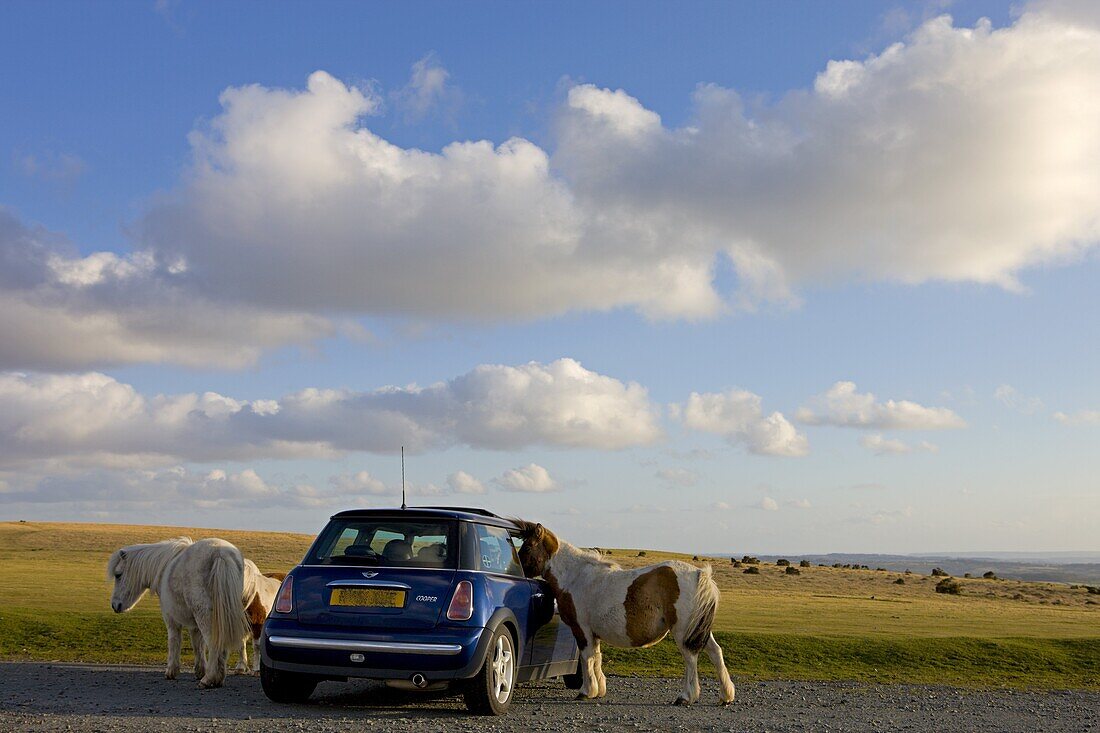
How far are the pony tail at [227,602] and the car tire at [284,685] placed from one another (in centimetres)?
195

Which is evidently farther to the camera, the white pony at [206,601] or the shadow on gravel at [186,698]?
the white pony at [206,601]

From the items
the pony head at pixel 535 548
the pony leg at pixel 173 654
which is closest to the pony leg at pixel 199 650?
the pony leg at pixel 173 654

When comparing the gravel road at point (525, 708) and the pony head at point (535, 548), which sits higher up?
the pony head at point (535, 548)

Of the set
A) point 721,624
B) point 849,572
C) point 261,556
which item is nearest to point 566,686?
point 721,624

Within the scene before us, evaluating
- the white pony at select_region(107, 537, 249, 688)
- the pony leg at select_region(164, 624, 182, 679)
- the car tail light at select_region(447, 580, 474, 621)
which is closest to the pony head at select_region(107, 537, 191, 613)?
the white pony at select_region(107, 537, 249, 688)

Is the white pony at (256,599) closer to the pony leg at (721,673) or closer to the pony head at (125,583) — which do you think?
the pony head at (125,583)

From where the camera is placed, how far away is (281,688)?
1131 centimetres

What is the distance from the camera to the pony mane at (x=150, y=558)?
14.9 metres

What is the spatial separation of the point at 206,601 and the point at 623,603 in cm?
553

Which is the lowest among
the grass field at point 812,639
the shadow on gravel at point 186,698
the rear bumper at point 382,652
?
the grass field at point 812,639

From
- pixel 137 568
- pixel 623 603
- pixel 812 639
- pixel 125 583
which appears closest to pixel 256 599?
pixel 137 568

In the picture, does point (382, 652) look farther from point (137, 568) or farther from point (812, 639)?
point (812, 639)

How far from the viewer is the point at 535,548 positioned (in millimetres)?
13406

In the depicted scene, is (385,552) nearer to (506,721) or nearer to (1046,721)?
(506,721)
